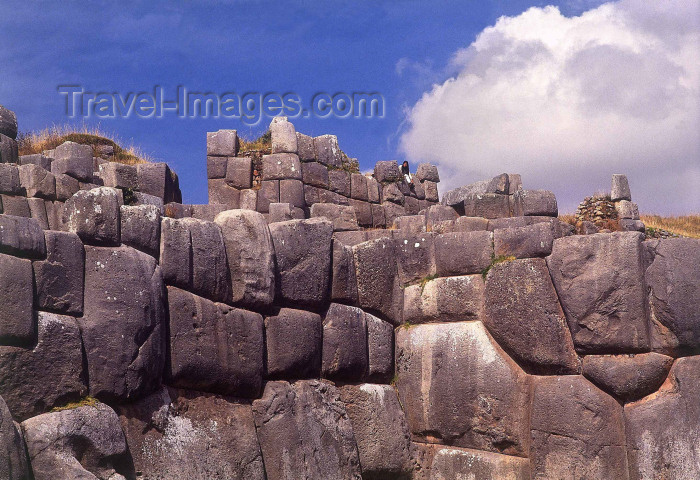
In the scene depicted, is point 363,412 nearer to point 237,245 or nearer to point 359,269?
point 359,269

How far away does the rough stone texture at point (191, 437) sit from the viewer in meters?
A: 6.30

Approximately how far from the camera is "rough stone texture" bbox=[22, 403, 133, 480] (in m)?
5.35

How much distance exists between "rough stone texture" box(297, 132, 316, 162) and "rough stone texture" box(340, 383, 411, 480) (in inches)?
416

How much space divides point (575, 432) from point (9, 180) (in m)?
9.65

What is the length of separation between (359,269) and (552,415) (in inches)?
106

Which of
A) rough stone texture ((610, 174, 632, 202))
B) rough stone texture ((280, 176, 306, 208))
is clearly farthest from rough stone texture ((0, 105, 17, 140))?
rough stone texture ((610, 174, 632, 202))

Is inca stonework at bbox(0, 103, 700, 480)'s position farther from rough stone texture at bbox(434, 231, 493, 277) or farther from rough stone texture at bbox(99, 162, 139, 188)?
rough stone texture at bbox(99, 162, 139, 188)

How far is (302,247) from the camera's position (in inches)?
315

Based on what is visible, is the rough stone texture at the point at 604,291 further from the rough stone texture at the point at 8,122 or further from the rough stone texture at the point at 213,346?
the rough stone texture at the point at 8,122

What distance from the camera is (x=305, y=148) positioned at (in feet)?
60.5

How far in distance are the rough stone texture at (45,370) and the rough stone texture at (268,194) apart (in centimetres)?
1184

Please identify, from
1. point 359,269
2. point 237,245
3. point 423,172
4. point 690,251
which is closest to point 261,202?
point 423,172

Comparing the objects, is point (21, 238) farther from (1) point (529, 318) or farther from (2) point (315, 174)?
(2) point (315, 174)

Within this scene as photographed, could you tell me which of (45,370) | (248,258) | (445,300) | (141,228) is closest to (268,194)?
(445,300)
